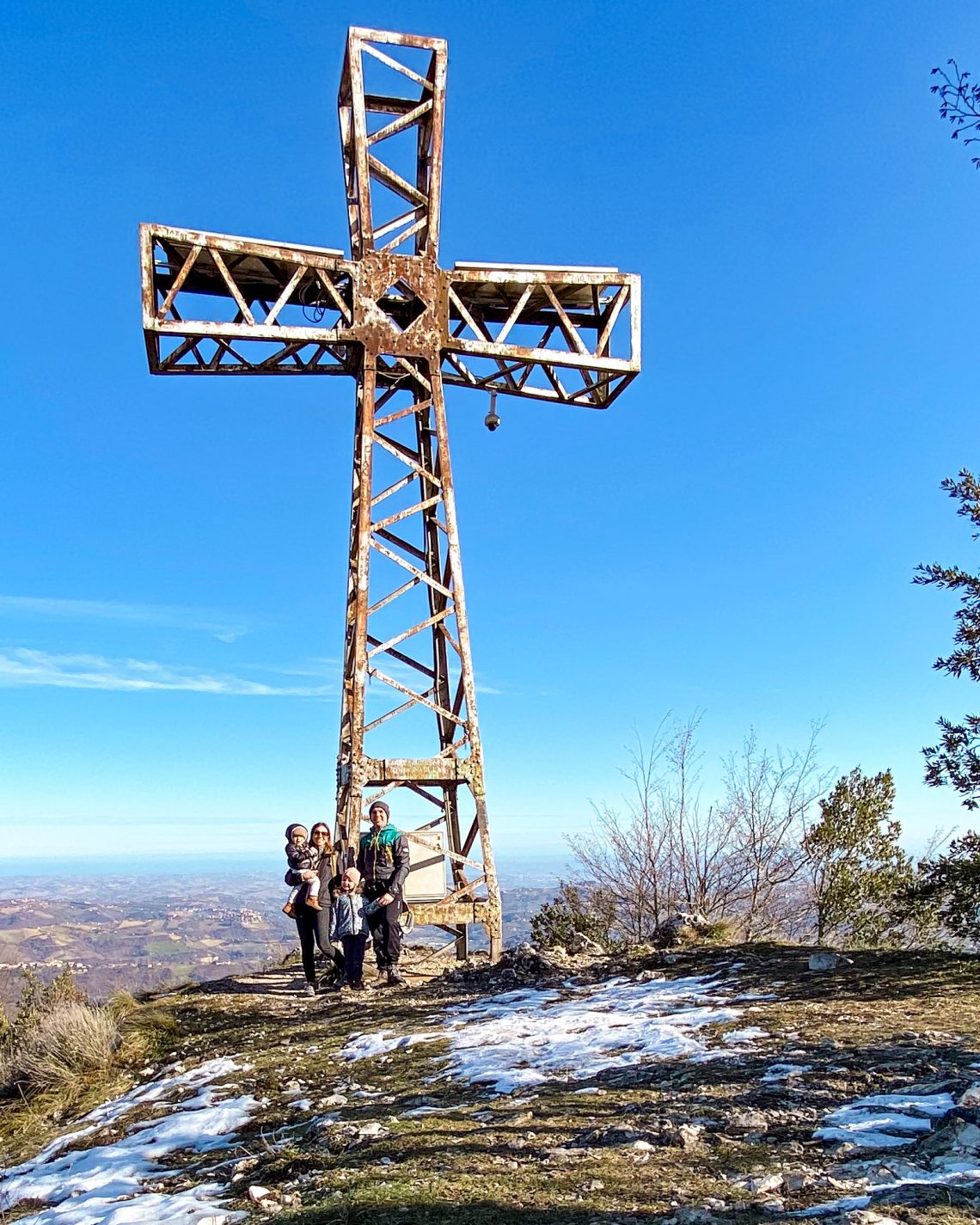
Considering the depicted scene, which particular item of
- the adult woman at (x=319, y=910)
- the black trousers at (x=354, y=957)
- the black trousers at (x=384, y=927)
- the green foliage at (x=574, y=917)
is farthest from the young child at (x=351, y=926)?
the green foliage at (x=574, y=917)

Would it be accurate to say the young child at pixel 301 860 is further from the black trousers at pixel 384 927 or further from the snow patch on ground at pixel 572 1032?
the snow patch on ground at pixel 572 1032

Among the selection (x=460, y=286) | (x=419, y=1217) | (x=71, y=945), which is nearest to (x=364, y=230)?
(x=460, y=286)

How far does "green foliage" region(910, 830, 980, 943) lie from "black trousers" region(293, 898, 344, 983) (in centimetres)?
547

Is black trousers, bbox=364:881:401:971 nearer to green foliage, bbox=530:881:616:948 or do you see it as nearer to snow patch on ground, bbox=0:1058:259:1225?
green foliage, bbox=530:881:616:948

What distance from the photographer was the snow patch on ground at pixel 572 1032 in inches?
187

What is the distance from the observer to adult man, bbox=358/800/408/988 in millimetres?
8773

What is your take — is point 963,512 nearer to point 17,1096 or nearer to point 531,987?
point 531,987

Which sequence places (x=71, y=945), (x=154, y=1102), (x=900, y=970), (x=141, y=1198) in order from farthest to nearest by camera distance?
(x=71, y=945), (x=900, y=970), (x=154, y=1102), (x=141, y=1198)

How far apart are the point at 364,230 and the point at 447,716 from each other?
533 cm

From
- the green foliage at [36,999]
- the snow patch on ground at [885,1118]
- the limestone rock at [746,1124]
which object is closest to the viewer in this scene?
the snow patch on ground at [885,1118]

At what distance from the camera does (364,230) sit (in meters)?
9.93

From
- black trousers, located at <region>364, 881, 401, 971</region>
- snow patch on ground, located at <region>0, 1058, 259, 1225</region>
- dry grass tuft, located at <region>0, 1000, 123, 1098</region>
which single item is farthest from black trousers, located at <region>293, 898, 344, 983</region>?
snow patch on ground, located at <region>0, 1058, 259, 1225</region>

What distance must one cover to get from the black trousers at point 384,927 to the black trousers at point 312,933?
0.51 metres

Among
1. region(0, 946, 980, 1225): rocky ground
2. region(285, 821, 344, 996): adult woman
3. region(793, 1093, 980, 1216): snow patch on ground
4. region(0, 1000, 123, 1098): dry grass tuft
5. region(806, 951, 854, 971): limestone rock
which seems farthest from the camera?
region(285, 821, 344, 996): adult woman
